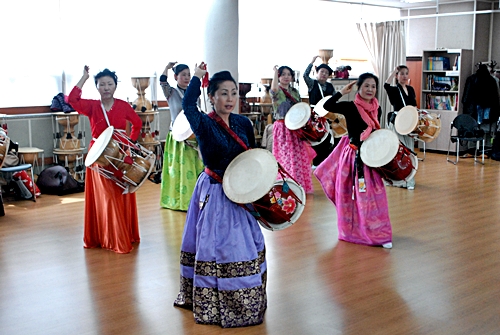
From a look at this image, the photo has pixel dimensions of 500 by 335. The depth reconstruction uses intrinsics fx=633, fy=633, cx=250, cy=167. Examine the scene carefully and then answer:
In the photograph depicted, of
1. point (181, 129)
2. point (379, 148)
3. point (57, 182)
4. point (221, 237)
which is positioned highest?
point (181, 129)

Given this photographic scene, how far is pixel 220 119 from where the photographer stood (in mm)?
3578

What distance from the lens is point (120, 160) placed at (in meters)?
4.62

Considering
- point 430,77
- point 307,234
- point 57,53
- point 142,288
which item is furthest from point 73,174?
point 430,77

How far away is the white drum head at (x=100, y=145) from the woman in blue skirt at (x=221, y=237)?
1.23 m

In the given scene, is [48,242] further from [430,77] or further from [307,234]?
[430,77]

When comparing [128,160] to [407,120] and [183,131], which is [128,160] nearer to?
[183,131]

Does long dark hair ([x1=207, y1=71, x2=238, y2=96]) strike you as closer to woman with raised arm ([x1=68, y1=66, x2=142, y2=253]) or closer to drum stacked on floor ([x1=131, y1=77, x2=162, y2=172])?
A: woman with raised arm ([x1=68, y1=66, x2=142, y2=253])

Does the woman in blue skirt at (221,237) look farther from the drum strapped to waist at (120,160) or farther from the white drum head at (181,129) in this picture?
the white drum head at (181,129)

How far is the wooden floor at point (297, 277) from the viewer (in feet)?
11.8

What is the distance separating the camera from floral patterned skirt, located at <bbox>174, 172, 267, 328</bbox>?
350 centimetres

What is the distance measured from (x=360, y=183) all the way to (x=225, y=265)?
6.75 feet

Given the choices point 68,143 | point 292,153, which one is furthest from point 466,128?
point 68,143

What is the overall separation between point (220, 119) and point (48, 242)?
2.55 m

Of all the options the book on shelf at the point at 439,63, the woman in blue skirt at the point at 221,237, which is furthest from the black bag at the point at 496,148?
the woman in blue skirt at the point at 221,237
